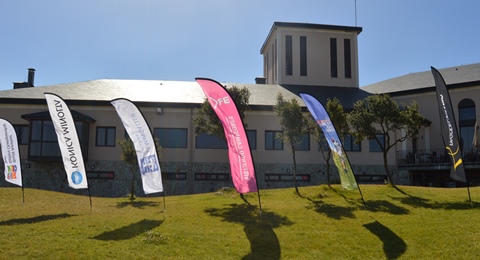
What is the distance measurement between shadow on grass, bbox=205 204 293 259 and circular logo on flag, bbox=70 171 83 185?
4.80 metres

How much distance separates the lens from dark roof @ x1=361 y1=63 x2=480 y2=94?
3084cm

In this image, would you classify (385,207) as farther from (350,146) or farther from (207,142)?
(207,142)

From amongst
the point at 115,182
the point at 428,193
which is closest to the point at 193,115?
the point at 115,182

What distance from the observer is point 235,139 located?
1277 centimetres

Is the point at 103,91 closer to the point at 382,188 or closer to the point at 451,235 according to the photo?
the point at 382,188

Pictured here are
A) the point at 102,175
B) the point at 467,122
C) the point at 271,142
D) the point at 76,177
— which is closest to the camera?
the point at 76,177

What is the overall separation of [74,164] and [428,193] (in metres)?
15.2

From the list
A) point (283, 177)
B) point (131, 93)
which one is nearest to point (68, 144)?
point (131, 93)

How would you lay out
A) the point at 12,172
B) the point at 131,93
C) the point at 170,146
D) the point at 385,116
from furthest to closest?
the point at 131,93 → the point at 170,146 → the point at 385,116 → the point at 12,172

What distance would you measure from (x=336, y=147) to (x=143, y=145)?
6954 mm

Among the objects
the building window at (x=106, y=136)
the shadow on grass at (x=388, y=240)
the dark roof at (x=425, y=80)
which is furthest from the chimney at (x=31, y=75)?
the shadow on grass at (x=388, y=240)

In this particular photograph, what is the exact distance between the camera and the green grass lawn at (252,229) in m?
10.8

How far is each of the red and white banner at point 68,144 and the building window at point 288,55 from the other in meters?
26.4

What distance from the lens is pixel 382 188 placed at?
19.9m
